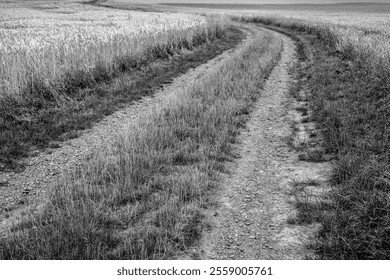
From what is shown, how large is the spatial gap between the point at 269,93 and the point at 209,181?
6.98 metres

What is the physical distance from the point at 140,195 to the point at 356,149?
410 cm

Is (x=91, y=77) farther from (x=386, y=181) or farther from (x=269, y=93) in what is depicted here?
(x=386, y=181)

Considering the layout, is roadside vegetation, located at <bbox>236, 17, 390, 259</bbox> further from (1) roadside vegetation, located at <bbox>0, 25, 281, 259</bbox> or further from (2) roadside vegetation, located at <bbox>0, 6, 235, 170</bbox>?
(2) roadside vegetation, located at <bbox>0, 6, 235, 170</bbox>

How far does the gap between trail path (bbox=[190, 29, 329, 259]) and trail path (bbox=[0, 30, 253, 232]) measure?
2.85 metres

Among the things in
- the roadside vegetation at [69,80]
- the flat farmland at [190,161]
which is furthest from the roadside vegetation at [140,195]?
the roadside vegetation at [69,80]

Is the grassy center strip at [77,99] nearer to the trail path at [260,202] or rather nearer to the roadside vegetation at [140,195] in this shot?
the roadside vegetation at [140,195]

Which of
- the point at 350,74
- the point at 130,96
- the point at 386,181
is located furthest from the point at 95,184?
the point at 350,74

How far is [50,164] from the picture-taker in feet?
21.8

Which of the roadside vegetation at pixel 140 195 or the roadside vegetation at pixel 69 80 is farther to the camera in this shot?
the roadside vegetation at pixel 69 80

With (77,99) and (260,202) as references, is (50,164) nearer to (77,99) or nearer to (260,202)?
(260,202)

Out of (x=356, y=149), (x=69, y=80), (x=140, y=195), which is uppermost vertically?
(x=69, y=80)

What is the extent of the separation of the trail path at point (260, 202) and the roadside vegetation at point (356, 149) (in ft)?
1.24

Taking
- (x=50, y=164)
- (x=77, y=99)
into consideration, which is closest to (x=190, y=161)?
(x=50, y=164)

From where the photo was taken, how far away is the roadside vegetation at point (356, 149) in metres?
4.04
